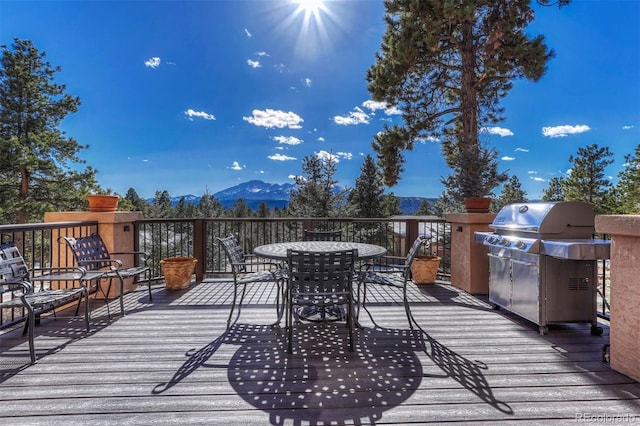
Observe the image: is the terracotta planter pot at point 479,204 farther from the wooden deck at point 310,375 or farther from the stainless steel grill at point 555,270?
the wooden deck at point 310,375

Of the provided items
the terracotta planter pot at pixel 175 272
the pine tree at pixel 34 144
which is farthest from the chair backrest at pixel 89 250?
the pine tree at pixel 34 144

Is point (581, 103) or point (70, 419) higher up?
point (581, 103)

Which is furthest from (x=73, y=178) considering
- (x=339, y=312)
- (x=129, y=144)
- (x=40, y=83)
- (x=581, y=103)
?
(x=581, y=103)

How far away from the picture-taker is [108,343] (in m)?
2.64

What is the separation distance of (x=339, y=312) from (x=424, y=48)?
744cm

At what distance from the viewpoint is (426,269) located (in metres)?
4.80

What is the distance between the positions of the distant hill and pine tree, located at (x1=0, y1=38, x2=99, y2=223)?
4.92 metres

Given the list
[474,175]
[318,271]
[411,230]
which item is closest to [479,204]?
[411,230]

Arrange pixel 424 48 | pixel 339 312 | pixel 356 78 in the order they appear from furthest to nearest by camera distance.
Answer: pixel 356 78
pixel 424 48
pixel 339 312

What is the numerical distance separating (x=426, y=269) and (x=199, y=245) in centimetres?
370

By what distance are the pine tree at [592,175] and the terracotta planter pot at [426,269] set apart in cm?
1999

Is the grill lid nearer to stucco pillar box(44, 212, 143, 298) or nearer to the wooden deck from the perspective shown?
the wooden deck

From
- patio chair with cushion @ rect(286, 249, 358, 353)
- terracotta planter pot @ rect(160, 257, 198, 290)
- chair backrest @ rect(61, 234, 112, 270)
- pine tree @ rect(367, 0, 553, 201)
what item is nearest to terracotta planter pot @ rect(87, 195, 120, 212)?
chair backrest @ rect(61, 234, 112, 270)

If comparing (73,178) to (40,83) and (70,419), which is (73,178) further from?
(70,419)
